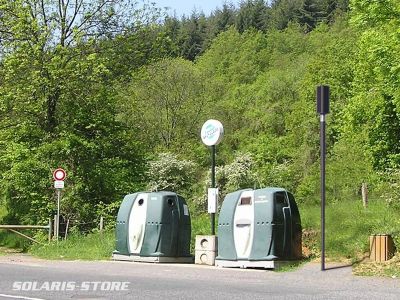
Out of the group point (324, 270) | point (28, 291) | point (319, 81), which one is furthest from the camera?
point (319, 81)

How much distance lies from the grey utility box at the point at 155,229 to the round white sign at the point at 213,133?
1.71 m

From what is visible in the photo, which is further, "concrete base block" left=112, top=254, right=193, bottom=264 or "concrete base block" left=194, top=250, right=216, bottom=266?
"concrete base block" left=112, top=254, right=193, bottom=264

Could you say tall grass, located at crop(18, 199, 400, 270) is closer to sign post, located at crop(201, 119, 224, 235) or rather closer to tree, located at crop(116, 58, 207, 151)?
sign post, located at crop(201, 119, 224, 235)

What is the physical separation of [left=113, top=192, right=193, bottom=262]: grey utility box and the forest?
6.01 metres

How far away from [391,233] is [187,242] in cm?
548

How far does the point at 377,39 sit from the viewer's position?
27.9 m

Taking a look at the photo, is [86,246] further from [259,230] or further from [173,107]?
[173,107]

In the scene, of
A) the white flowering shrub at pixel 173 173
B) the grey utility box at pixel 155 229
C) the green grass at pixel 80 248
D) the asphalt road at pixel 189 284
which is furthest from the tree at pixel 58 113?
the white flowering shrub at pixel 173 173

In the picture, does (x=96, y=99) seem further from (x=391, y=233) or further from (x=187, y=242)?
(x=391, y=233)

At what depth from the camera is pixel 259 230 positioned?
1481 centimetres

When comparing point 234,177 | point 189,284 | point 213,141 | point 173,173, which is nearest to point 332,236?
point 213,141

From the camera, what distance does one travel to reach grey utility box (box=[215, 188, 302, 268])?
14.6m

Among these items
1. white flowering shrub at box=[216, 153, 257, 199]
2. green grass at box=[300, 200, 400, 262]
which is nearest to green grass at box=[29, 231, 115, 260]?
green grass at box=[300, 200, 400, 262]

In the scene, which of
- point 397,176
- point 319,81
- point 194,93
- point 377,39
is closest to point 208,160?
point 194,93
